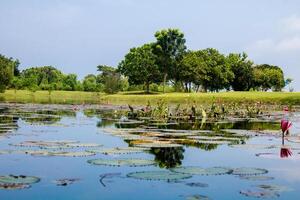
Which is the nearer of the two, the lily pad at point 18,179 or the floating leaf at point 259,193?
the floating leaf at point 259,193

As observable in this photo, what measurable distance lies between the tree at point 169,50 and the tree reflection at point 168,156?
289ft

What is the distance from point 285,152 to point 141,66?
280ft

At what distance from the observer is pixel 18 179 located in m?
8.88

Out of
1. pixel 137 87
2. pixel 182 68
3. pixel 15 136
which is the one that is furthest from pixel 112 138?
pixel 137 87

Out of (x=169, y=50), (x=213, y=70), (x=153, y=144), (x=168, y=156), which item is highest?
(x=169, y=50)

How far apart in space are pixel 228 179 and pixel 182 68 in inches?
3485

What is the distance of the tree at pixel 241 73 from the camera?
104625mm

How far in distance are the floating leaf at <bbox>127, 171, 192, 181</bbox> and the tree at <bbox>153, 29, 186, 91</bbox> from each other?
9179cm

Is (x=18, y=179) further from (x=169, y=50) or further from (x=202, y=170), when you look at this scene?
(x=169, y=50)

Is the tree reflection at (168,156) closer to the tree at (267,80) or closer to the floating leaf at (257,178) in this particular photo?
the floating leaf at (257,178)

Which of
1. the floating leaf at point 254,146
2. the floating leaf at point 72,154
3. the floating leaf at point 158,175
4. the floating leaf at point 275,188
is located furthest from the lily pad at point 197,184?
the floating leaf at point 254,146

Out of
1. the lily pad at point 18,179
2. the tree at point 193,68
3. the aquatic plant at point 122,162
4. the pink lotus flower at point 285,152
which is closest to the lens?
the lily pad at point 18,179

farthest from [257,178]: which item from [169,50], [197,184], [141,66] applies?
[169,50]

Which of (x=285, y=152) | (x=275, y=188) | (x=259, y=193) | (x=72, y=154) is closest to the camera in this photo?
(x=259, y=193)
